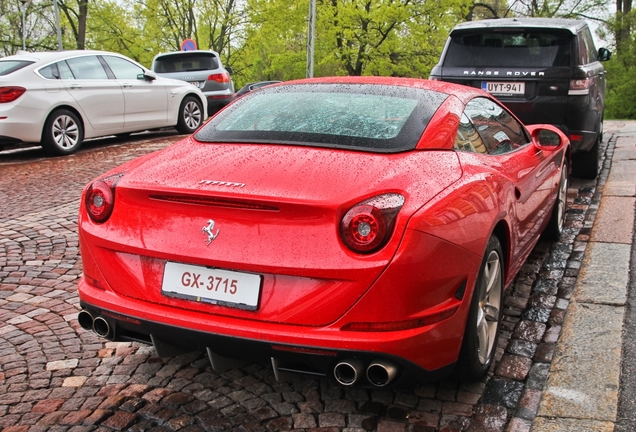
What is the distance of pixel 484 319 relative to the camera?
318 centimetres

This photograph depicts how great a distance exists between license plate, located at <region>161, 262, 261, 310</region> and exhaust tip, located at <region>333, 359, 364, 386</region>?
0.38 m

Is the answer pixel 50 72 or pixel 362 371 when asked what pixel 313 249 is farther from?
pixel 50 72

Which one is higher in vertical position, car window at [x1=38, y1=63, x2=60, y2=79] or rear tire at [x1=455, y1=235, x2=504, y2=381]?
car window at [x1=38, y1=63, x2=60, y2=79]

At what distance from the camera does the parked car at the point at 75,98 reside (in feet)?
31.7

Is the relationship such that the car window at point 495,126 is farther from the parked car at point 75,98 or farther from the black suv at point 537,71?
the parked car at point 75,98

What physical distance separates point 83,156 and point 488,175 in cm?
807

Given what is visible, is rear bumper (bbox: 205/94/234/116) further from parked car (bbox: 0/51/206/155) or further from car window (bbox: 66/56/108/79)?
car window (bbox: 66/56/108/79)

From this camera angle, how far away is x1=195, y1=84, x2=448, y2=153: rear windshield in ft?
10.5

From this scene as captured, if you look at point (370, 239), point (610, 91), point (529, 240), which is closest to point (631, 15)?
point (610, 91)

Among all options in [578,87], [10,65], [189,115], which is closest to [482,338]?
[578,87]

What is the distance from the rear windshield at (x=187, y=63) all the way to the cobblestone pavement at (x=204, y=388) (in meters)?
11.6

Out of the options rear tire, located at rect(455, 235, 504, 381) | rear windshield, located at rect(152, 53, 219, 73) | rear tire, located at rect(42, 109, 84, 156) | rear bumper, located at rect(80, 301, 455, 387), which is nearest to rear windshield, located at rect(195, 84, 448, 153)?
rear tire, located at rect(455, 235, 504, 381)

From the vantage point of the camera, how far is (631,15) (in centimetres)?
2798

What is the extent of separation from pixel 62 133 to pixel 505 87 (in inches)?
250
